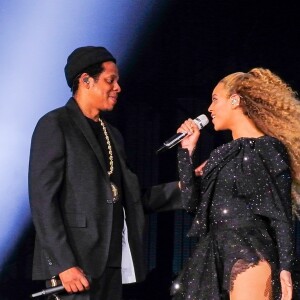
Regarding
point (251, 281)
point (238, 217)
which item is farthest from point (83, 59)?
point (251, 281)

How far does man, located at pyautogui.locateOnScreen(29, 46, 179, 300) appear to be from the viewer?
2957 millimetres

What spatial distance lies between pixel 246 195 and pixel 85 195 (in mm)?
559

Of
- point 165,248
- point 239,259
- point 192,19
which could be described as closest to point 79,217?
point 239,259

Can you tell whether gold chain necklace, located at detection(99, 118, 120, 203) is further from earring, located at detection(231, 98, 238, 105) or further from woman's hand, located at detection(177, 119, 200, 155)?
earring, located at detection(231, 98, 238, 105)

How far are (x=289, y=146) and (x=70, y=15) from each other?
1.29 metres

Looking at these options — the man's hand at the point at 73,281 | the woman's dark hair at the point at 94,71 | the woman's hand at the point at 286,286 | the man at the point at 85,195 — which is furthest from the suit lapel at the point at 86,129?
the woman's hand at the point at 286,286

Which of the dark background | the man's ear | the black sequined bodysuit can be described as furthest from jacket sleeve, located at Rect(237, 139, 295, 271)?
the dark background

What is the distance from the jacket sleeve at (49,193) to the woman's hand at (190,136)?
0.41 meters

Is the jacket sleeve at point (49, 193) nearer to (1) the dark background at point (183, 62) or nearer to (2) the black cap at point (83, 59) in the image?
(2) the black cap at point (83, 59)

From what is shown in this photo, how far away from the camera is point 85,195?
3.04 meters

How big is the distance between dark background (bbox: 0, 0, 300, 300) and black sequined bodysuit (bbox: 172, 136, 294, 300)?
96cm

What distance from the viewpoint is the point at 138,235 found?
3.21m

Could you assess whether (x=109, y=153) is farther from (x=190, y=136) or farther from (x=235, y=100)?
(x=235, y=100)

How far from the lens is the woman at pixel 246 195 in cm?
277
